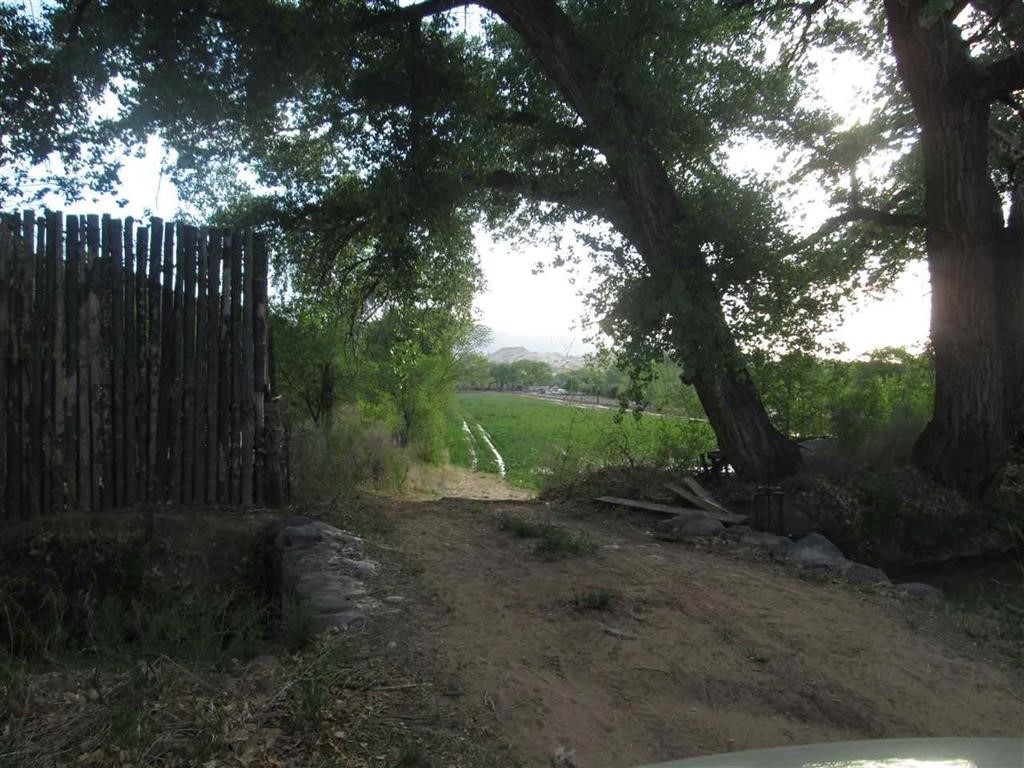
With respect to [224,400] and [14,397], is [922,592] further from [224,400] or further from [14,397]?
[14,397]

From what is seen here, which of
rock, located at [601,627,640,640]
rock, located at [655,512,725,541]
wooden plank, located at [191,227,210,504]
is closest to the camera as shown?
rock, located at [601,627,640,640]

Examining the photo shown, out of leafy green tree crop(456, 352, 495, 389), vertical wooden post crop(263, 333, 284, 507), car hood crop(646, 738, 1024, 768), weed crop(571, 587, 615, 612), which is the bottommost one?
weed crop(571, 587, 615, 612)

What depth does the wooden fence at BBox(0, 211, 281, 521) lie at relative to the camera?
7.52 m

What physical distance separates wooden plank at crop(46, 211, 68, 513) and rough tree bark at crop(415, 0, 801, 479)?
21.1 ft

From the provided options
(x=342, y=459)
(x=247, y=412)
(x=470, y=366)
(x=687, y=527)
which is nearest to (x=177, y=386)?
(x=247, y=412)

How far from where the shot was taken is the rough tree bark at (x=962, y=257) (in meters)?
10.3

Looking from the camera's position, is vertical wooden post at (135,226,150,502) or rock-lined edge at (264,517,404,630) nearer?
rock-lined edge at (264,517,404,630)

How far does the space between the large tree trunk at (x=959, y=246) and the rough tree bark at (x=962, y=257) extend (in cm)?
1

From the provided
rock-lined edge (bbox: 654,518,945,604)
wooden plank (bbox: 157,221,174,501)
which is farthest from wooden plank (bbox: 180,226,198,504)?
rock-lined edge (bbox: 654,518,945,604)

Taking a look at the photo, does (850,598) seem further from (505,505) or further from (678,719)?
(505,505)

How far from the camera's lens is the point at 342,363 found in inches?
641

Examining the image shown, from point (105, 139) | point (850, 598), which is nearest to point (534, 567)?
point (850, 598)

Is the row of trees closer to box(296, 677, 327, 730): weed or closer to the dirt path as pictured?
the dirt path

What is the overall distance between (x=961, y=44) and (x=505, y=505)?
28.9ft
